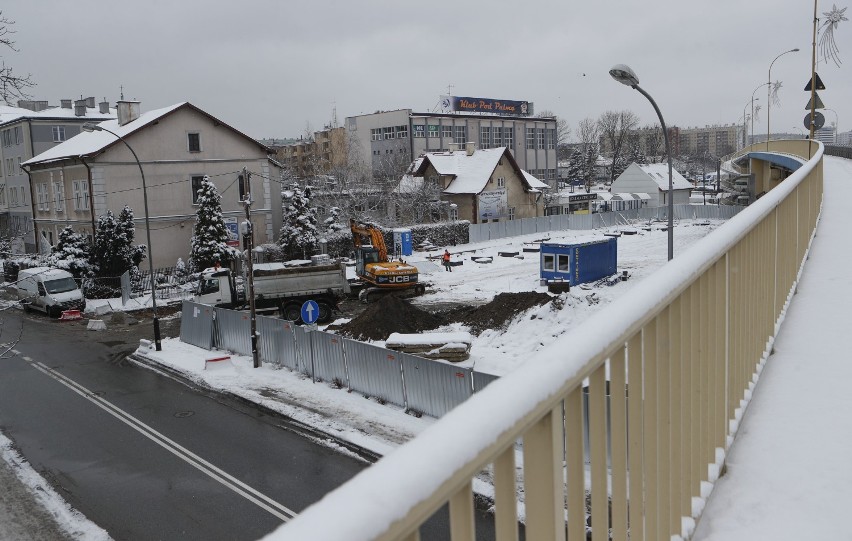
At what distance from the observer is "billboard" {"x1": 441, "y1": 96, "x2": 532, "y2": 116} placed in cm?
9594

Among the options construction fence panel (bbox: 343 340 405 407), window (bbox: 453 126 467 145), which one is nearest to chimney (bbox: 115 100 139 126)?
construction fence panel (bbox: 343 340 405 407)

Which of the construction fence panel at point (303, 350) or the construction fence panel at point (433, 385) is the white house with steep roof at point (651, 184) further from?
the construction fence panel at point (433, 385)

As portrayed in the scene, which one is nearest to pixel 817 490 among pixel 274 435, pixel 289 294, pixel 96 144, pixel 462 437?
pixel 462 437

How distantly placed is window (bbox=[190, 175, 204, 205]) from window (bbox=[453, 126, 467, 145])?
52.9 meters

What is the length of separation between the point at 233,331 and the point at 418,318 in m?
6.79

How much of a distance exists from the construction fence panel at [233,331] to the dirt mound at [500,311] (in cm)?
788

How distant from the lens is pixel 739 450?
3.61 m

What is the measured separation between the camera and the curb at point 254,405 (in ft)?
50.0

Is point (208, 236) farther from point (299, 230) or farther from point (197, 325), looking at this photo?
point (197, 325)

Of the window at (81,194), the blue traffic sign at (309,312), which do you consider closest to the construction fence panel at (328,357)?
the blue traffic sign at (309,312)

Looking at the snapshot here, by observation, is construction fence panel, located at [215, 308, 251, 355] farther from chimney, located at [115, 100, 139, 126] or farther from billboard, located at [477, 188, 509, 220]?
billboard, located at [477, 188, 509, 220]

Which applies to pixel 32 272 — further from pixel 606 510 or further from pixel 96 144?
pixel 606 510

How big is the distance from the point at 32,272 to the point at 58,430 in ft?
74.9

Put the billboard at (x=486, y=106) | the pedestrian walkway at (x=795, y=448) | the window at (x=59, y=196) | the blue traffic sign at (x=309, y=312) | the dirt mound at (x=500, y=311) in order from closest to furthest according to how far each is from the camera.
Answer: the pedestrian walkway at (x=795, y=448) < the blue traffic sign at (x=309, y=312) < the dirt mound at (x=500, y=311) < the window at (x=59, y=196) < the billboard at (x=486, y=106)
